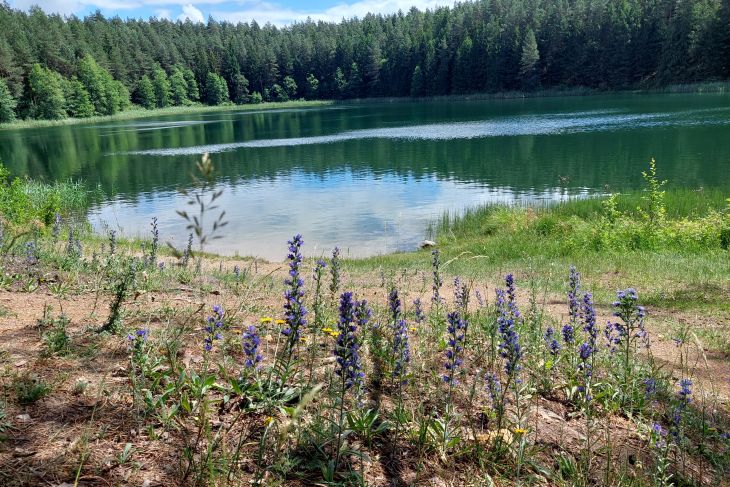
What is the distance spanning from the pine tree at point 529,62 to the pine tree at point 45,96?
311 ft

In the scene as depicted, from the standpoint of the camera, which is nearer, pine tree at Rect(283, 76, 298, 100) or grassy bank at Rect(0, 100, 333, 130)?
grassy bank at Rect(0, 100, 333, 130)

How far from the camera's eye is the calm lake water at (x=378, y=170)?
23.3 metres

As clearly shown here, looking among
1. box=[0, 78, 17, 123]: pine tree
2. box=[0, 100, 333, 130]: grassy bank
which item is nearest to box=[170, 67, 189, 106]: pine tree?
box=[0, 100, 333, 130]: grassy bank

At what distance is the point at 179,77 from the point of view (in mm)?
157875

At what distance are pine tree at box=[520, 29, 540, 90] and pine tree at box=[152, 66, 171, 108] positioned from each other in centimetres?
9497

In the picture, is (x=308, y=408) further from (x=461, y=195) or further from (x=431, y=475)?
(x=461, y=195)

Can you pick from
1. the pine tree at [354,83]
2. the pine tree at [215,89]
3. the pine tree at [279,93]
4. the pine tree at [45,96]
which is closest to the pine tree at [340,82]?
the pine tree at [354,83]

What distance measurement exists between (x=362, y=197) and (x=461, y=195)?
5031 mm

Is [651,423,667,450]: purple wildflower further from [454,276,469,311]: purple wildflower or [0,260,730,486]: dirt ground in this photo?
[454,276,469,311]: purple wildflower

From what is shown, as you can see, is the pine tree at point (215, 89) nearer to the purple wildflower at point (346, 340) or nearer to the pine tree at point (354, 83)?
the pine tree at point (354, 83)

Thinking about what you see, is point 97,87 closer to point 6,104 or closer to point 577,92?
point 6,104

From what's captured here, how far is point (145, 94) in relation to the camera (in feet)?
479

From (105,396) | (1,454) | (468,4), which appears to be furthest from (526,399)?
(468,4)

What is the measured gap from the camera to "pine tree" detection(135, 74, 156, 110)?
145 metres
